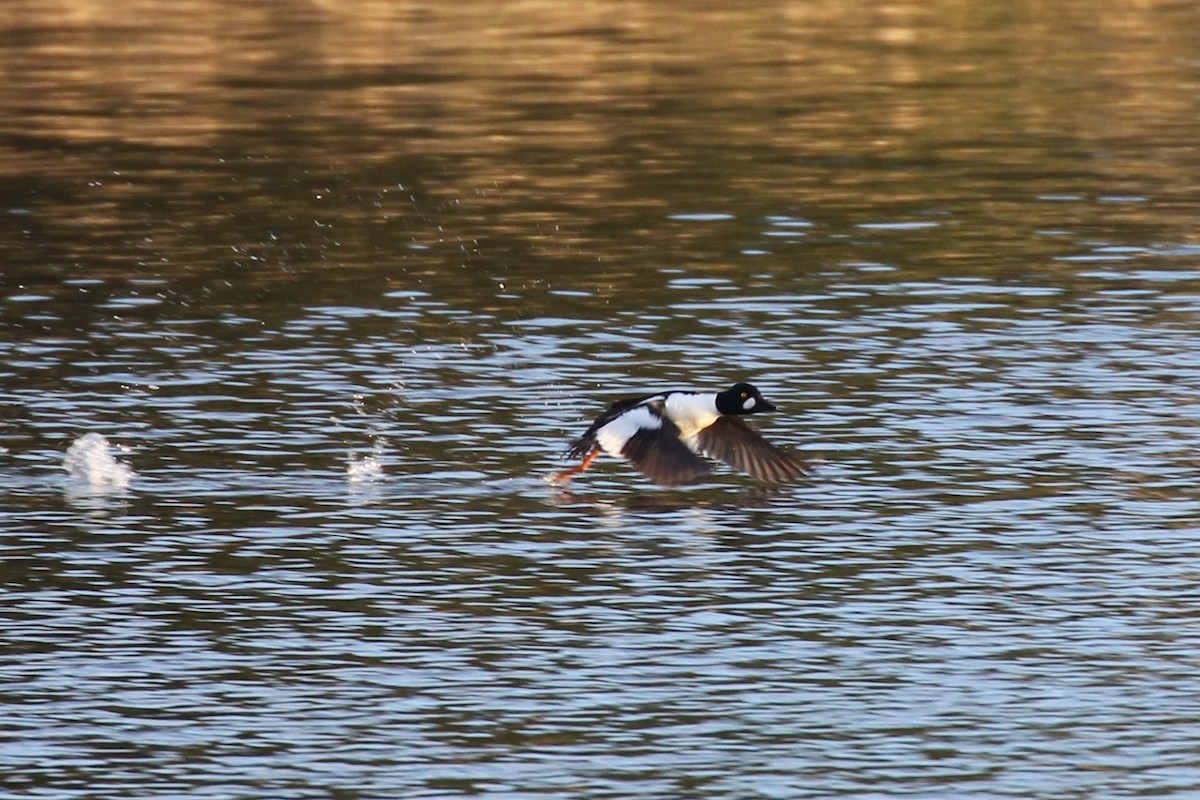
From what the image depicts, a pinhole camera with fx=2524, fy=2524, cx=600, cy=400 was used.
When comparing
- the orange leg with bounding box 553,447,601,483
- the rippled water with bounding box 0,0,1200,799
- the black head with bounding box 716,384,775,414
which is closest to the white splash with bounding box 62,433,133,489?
the rippled water with bounding box 0,0,1200,799

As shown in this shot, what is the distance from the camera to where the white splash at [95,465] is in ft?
64.9

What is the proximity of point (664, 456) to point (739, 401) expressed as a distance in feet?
2.31

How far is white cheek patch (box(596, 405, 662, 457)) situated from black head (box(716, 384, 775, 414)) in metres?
0.49

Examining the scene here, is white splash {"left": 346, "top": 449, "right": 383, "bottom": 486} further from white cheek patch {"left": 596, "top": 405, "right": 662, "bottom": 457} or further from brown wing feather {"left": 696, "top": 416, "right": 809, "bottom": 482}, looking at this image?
brown wing feather {"left": 696, "top": 416, "right": 809, "bottom": 482}

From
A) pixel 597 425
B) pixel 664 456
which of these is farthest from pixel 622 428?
pixel 664 456

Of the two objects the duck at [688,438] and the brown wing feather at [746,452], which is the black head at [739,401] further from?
the brown wing feather at [746,452]

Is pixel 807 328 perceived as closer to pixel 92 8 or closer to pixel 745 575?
pixel 745 575

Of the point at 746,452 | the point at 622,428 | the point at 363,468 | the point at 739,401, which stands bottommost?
the point at 363,468

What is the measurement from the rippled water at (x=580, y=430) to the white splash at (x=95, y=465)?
41mm

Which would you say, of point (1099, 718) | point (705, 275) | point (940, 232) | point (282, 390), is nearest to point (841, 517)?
point (1099, 718)

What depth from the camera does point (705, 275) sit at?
1111 inches

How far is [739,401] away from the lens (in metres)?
18.9

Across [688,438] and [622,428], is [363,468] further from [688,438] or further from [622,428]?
[688,438]

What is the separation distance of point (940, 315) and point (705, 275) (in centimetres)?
348
